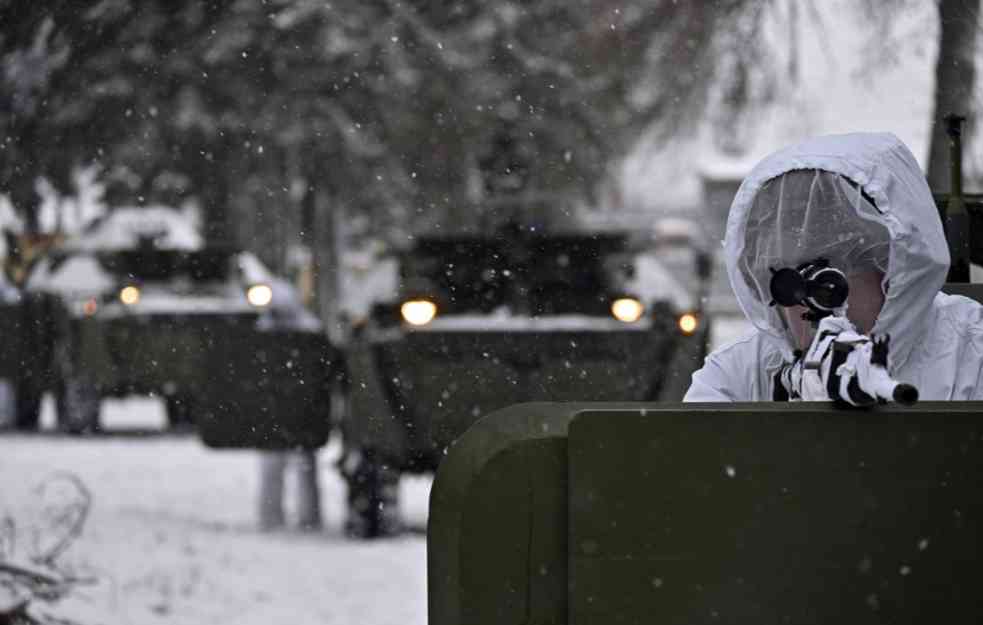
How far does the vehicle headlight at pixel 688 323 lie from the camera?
9.01 metres

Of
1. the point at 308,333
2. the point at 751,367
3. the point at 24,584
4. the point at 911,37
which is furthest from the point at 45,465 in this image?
the point at 751,367

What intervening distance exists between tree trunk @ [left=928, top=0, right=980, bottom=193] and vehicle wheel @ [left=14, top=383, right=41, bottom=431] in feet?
32.9

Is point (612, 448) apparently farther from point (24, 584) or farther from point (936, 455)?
point (24, 584)

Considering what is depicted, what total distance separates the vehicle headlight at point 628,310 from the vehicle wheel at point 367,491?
1.44m

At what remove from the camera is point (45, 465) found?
41.8 feet

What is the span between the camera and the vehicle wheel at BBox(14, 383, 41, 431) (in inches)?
613

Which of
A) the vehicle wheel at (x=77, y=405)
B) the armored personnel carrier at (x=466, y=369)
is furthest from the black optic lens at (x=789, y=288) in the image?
the vehicle wheel at (x=77, y=405)

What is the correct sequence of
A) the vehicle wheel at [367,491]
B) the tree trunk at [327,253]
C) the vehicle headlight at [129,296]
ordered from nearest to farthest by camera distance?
the vehicle wheel at [367,491] → the vehicle headlight at [129,296] → the tree trunk at [327,253]

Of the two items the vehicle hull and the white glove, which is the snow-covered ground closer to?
the vehicle hull

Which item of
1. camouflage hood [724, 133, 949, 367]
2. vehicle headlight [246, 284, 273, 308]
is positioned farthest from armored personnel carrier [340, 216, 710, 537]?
camouflage hood [724, 133, 949, 367]

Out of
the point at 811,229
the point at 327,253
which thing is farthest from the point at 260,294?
the point at 327,253

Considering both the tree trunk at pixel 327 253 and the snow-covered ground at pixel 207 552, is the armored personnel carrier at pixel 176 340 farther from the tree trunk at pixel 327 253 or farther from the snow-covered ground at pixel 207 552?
the tree trunk at pixel 327 253

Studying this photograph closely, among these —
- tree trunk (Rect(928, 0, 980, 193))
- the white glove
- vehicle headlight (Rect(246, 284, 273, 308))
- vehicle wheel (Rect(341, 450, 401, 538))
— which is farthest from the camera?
vehicle headlight (Rect(246, 284, 273, 308))

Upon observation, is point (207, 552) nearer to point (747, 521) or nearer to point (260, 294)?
point (260, 294)
